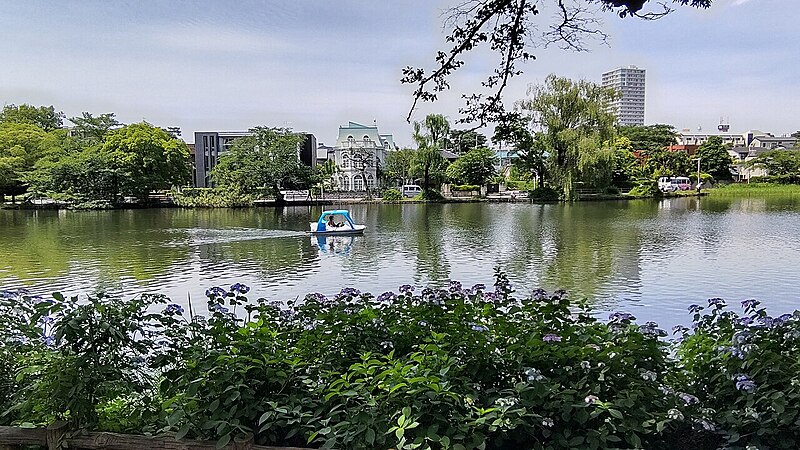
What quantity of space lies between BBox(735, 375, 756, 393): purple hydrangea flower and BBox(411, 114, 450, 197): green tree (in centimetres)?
3552

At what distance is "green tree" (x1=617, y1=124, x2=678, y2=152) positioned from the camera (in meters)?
55.7

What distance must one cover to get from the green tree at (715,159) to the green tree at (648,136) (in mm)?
5615

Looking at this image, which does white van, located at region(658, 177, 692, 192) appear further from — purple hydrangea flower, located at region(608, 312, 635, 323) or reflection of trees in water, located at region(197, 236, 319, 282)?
purple hydrangea flower, located at region(608, 312, 635, 323)

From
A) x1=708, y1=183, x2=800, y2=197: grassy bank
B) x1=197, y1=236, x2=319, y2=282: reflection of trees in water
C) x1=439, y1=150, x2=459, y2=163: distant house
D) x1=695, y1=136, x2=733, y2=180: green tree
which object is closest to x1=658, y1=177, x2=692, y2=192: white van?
x1=708, y1=183, x2=800, y2=197: grassy bank

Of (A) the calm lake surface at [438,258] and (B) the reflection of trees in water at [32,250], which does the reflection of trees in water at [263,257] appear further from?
(B) the reflection of trees in water at [32,250]

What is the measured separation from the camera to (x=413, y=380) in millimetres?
1834

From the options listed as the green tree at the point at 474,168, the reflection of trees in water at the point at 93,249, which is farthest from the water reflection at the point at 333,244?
the green tree at the point at 474,168

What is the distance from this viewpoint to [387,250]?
15.0 meters

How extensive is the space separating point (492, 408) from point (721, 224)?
2150cm

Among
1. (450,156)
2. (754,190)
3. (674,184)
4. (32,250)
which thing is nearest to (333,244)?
(32,250)

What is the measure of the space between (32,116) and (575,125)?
3606 cm

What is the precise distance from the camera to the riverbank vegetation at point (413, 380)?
1867 millimetres

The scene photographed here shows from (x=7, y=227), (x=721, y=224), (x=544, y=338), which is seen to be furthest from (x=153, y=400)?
(x=7, y=227)

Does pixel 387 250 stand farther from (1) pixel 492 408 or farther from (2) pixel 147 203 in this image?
(2) pixel 147 203
